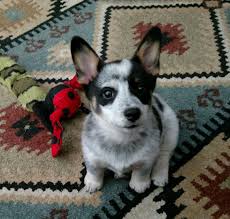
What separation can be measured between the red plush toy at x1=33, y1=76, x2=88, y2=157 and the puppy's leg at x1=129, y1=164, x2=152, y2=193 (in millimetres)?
336

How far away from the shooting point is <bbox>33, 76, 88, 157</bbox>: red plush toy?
1604 millimetres

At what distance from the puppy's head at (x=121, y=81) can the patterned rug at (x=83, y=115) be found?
34 centimetres

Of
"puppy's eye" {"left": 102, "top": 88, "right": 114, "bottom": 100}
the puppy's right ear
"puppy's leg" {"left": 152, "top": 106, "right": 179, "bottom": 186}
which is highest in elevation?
the puppy's right ear

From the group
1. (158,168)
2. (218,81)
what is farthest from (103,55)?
(158,168)

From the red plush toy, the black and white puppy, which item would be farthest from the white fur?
the red plush toy

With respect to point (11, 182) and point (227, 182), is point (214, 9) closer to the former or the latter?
point (227, 182)

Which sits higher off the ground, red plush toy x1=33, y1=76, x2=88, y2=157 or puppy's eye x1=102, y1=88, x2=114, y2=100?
puppy's eye x1=102, y1=88, x2=114, y2=100

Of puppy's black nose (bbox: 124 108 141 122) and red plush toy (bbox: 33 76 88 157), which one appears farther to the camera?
red plush toy (bbox: 33 76 88 157)

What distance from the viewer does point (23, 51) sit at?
6.63 feet

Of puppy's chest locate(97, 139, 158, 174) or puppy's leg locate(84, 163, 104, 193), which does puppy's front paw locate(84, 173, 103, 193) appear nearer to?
puppy's leg locate(84, 163, 104, 193)

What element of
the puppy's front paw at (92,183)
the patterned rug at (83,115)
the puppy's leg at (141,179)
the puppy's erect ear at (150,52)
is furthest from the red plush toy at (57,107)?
the puppy's erect ear at (150,52)

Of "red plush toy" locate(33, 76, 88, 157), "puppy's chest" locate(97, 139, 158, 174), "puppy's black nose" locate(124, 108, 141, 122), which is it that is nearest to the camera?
Answer: "puppy's black nose" locate(124, 108, 141, 122)

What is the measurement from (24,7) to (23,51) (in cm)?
37

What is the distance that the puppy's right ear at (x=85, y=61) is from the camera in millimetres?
1229
